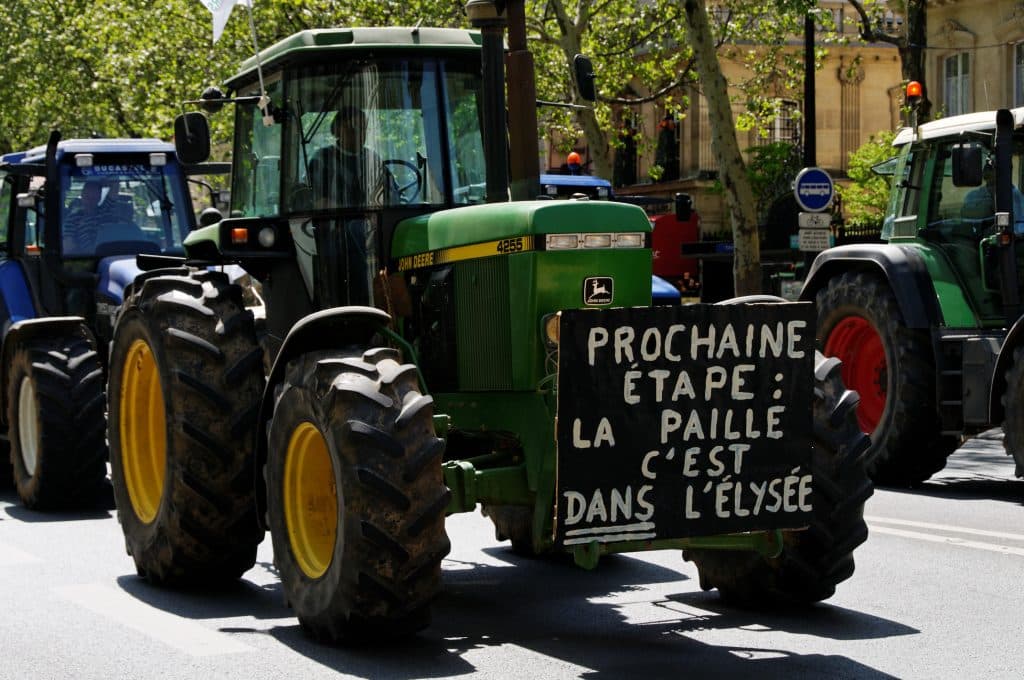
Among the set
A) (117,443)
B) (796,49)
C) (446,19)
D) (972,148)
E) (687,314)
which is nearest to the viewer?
(687,314)

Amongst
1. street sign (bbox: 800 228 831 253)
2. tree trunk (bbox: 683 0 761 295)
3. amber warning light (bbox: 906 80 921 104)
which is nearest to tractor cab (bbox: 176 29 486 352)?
→ amber warning light (bbox: 906 80 921 104)

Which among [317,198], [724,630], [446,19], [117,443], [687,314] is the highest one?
[446,19]

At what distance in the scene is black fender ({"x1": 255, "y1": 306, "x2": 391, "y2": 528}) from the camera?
7.61m

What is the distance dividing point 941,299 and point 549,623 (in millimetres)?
6698

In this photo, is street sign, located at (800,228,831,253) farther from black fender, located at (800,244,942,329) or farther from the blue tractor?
the blue tractor

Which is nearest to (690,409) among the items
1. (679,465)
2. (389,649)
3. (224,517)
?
(679,465)

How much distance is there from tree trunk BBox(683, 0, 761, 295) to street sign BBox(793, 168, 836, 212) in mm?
1601

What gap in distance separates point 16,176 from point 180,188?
1.41 meters

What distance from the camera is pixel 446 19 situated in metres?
31.1

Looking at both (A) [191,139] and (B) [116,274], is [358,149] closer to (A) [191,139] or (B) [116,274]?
(A) [191,139]

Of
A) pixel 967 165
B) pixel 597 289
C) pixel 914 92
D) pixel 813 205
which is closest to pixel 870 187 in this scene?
pixel 813 205

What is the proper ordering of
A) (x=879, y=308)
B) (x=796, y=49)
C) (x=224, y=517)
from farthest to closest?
1. (x=796, y=49)
2. (x=879, y=308)
3. (x=224, y=517)

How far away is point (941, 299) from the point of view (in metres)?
13.8

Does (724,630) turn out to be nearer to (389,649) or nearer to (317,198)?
(389,649)
